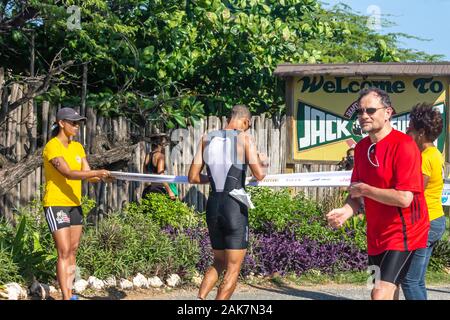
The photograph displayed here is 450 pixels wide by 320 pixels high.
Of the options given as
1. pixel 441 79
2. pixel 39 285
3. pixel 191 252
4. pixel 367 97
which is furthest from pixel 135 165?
pixel 367 97

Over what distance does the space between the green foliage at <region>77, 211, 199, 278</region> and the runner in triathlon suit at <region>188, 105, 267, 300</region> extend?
210cm

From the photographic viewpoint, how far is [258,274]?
11227 millimetres

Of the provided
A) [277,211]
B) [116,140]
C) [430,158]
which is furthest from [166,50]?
[430,158]

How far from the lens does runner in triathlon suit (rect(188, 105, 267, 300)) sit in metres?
8.04

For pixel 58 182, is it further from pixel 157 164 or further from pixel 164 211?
pixel 157 164

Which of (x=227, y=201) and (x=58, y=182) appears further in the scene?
(x=58, y=182)

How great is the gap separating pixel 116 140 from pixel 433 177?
18.7 feet

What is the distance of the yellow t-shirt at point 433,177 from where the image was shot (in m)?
7.78

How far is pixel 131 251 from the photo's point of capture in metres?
10.2

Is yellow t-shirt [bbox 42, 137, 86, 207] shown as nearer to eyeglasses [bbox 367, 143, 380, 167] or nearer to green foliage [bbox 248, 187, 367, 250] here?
eyeglasses [bbox 367, 143, 380, 167]

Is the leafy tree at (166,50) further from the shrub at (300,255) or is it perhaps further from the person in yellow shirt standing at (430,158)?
the person in yellow shirt standing at (430,158)

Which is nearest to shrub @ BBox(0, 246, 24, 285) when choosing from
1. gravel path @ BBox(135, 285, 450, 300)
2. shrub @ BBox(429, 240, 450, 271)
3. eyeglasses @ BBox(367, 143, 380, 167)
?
gravel path @ BBox(135, 285, 450, 300)

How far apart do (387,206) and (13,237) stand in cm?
514

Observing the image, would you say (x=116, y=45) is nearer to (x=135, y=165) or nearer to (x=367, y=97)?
(x=135, y=165)
